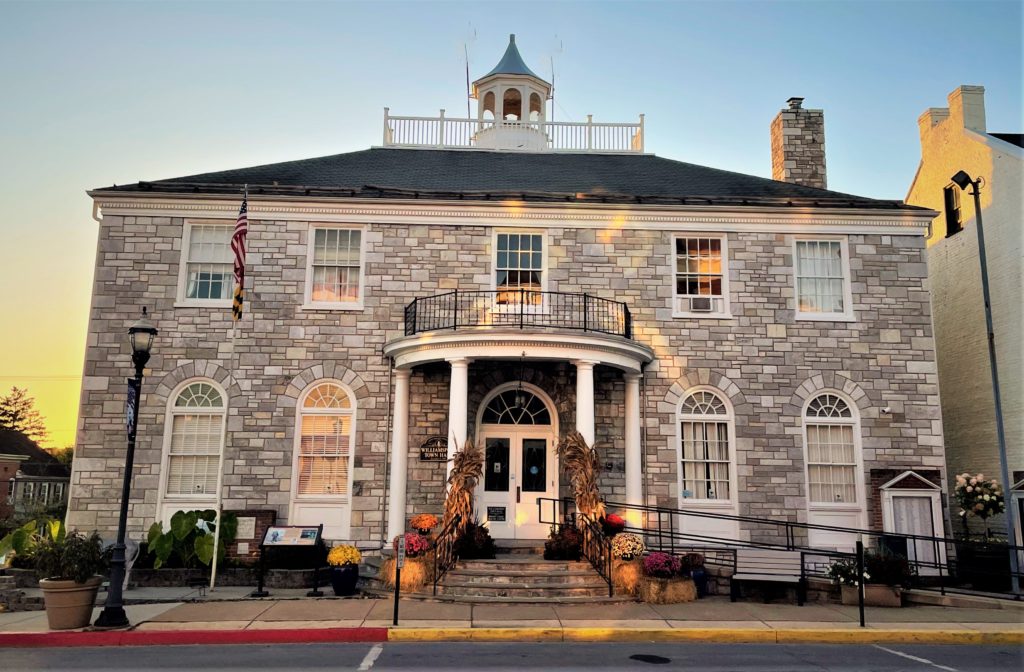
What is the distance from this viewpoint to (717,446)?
55.8 feet

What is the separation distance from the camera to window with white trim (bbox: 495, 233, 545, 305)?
57.1 ft

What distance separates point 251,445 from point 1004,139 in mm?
20761

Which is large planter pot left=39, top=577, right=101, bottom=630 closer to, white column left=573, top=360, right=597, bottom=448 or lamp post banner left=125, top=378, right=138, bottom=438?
lamp post banner left=125, top=378, right=138, bottom=438

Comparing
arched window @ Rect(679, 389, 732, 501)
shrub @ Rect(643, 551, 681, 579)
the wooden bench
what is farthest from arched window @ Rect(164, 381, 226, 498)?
the wooden bench

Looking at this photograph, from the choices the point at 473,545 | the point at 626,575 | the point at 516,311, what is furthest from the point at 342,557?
the point at 516,311

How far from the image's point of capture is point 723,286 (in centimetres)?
1780

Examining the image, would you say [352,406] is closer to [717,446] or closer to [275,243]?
[275,243]

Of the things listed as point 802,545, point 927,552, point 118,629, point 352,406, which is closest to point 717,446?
point 802,545

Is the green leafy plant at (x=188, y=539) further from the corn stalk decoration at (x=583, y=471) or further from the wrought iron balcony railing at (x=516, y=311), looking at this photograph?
the corn stalk decoration at (x=583, y=471)

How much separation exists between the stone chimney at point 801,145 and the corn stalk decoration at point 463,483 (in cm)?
1221

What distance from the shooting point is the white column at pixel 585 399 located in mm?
15242

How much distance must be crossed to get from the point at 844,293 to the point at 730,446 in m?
4.50

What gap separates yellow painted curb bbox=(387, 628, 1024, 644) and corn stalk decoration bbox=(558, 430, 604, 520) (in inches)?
142

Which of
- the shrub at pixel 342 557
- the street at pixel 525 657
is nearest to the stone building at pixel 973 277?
the street at pixel 525 657
